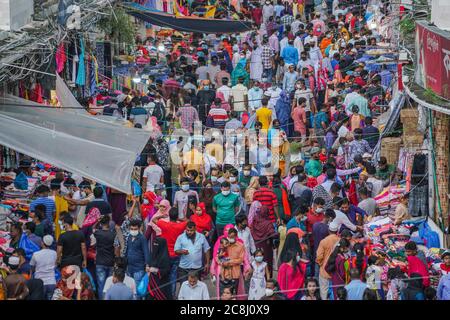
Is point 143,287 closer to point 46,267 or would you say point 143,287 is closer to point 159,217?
point 46,267

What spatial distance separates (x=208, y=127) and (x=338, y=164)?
3523 millimetres

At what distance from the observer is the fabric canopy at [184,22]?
108ft

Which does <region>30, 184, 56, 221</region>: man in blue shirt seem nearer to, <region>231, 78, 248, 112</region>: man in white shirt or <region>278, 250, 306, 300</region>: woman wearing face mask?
<region>278, 250, 306, 300</region>: woman wearing face mask

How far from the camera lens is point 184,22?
33375 mm

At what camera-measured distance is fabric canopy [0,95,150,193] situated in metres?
20.4

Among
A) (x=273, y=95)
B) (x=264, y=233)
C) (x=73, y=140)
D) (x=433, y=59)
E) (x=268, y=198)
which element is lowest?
(x=273, y=95)

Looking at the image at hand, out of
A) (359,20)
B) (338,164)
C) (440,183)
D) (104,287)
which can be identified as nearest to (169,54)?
(359,20)

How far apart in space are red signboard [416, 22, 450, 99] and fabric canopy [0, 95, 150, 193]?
4349 millimetres

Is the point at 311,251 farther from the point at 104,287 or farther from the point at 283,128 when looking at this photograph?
the point at 283,128

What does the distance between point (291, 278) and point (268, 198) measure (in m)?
2.75

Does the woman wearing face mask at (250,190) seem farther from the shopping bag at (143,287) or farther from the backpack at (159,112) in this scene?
the backpack at (159,112)

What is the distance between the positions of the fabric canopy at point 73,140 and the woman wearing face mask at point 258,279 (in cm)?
256

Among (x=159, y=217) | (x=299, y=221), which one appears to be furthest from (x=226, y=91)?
(x=299, y=221)

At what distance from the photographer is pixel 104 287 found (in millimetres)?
Result: 17547
